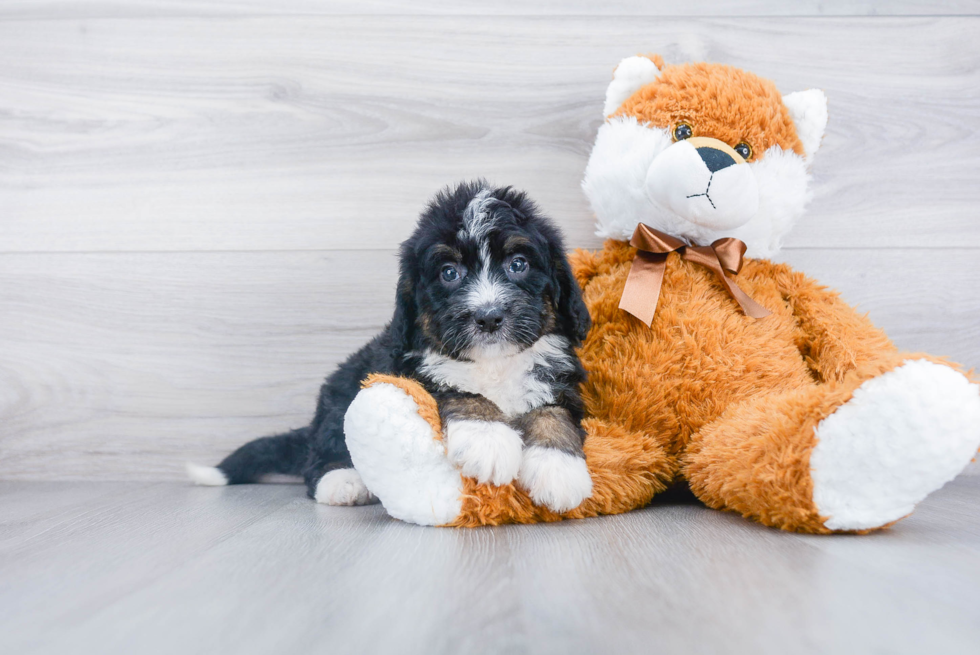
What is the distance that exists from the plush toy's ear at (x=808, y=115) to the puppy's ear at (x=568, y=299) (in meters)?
0.83

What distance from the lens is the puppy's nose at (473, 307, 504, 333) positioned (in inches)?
55.3

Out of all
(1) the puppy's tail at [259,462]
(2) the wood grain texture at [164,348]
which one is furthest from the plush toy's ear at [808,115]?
(1) the puppy's tail at [259,462]

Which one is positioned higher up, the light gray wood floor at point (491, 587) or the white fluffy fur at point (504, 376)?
the white fluffy fur at point (504, 376)

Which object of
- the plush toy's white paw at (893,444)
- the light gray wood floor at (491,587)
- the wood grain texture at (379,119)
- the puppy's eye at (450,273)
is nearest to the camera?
the light gray wood floor at (491,587)

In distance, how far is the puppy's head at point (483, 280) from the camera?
4.75 ft

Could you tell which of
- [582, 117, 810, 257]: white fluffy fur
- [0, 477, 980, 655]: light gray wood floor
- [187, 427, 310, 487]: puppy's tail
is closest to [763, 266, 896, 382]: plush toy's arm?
[582, 117, 810, 257]: white fluffy fur

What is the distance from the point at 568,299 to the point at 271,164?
1320 mm

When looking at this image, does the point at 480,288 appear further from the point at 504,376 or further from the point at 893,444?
the point at 893,444

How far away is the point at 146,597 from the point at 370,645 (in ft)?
1.46

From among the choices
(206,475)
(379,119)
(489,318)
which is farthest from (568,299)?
(206,475)

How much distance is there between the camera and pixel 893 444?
1.19 m

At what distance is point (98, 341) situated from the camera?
2.33 m

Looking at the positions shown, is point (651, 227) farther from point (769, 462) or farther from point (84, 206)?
point (84, 206)

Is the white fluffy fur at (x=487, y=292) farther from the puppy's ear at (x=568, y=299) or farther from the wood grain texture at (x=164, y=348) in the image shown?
the wood grain texture at (x=164, y=348)
